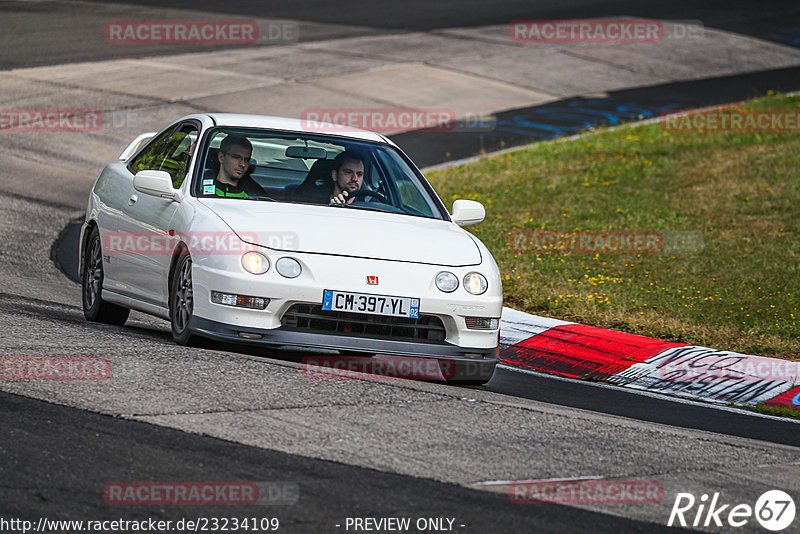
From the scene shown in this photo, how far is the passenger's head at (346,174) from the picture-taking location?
8.28 metres

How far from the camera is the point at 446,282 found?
23.8ft

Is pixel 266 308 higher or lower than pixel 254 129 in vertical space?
lower

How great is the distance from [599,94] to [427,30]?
662cm

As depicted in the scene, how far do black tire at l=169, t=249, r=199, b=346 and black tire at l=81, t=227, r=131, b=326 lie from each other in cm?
134

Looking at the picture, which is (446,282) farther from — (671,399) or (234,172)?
(671,399)

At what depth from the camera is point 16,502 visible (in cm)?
457

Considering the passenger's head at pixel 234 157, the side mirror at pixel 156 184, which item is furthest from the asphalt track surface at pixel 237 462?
the passenger's head at pixel 234 157

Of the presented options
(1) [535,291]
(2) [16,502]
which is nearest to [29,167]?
(1) [535,291]

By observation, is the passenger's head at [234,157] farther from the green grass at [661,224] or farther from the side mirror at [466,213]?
the green grass at [661,224]

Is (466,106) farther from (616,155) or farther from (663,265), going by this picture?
(663,265)

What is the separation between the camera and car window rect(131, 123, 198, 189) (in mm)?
8242

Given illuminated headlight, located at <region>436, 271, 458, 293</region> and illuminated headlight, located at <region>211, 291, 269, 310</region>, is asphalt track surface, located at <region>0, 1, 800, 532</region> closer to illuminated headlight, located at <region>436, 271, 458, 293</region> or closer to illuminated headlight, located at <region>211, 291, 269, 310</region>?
illuminated headlight, located at <region>211, 291, 269, 310</region>

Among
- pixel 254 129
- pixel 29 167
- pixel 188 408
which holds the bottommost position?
pixel 29 167

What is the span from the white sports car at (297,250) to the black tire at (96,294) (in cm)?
2
